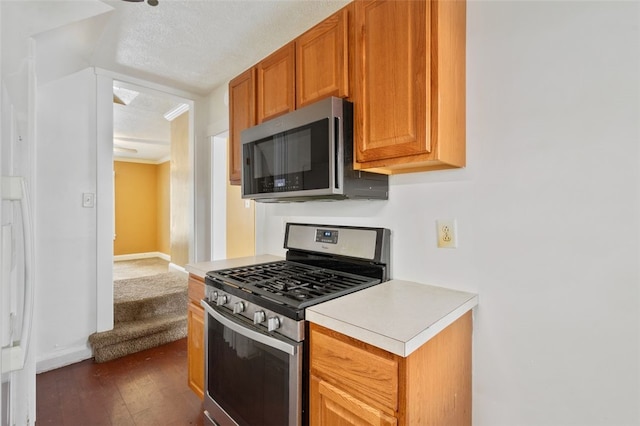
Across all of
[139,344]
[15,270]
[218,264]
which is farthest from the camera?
[139,344]

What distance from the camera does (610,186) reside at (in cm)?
102

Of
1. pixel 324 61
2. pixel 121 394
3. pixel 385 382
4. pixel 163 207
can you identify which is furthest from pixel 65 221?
pixel 163 207

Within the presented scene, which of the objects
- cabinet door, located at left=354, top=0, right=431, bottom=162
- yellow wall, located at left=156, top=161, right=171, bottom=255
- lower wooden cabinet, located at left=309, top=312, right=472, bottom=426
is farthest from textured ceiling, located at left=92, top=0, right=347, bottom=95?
yellow wall, located at left=156, top=161, right=171, bottom=255

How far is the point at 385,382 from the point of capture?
0.92 m

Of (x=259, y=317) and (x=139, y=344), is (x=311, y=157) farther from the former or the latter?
(x=139, y=344)

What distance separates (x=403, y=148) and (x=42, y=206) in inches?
101

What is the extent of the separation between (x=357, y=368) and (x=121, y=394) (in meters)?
1.86

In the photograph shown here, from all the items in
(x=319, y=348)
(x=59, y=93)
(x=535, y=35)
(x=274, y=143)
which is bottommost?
(x=319, y=348)

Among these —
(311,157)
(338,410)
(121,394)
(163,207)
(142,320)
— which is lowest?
(121,394)

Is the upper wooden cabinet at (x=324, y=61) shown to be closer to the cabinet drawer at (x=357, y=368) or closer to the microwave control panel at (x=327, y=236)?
the microwave control panel at (x=327, y=236)

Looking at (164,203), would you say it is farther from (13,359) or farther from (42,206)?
(13,359)

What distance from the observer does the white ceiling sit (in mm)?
1691

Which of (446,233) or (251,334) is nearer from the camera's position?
(251,334)

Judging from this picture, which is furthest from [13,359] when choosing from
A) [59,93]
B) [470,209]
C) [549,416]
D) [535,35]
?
[59,93]
